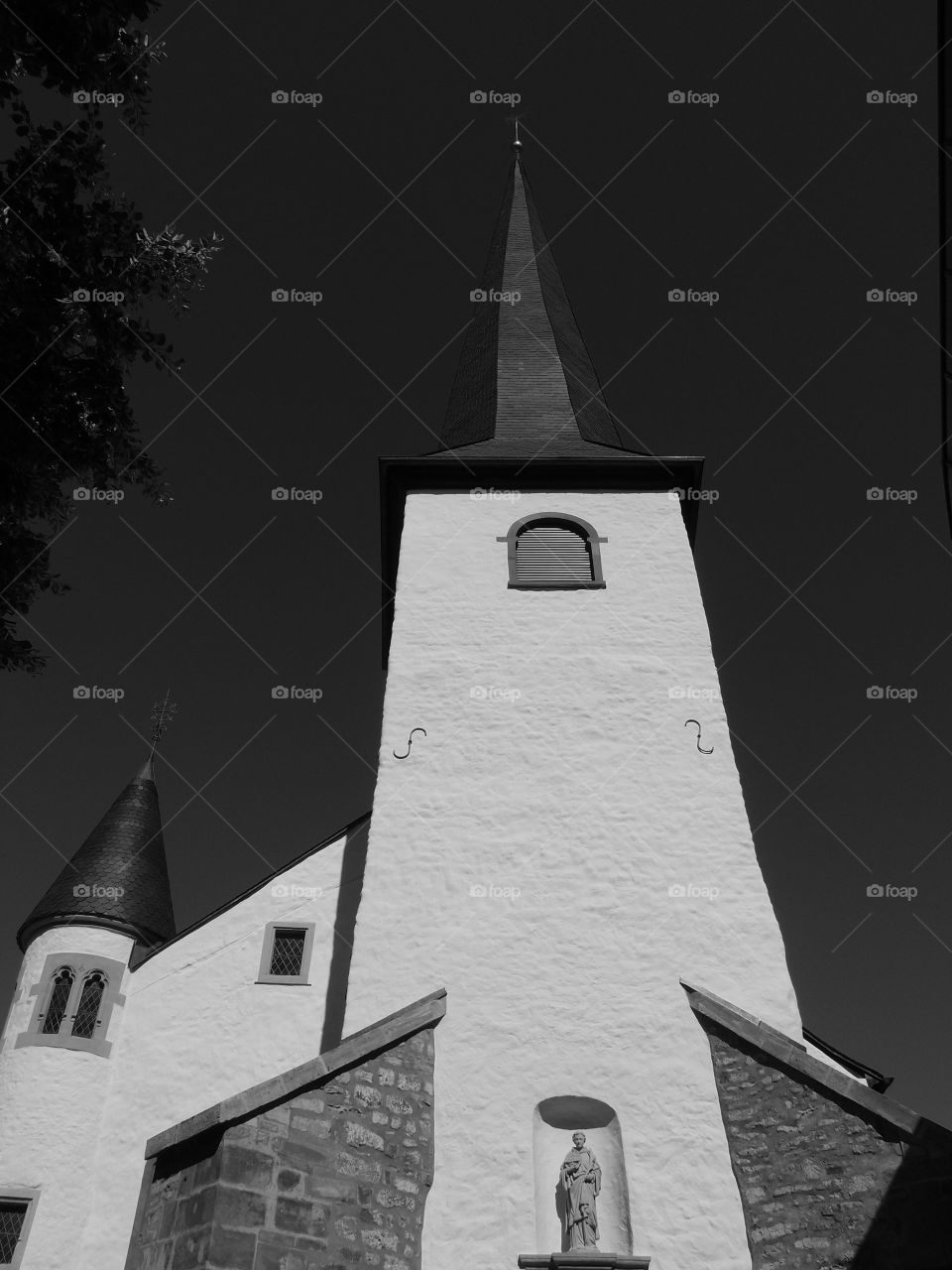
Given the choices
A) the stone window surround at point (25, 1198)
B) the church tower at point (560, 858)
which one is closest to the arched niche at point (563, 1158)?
the church tower at point (560, 858)

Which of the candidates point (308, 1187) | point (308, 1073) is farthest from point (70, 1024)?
point (308, 1187)

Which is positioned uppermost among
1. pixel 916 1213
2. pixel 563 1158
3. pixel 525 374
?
pixel 525 374

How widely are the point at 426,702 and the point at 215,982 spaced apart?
3.80 meters

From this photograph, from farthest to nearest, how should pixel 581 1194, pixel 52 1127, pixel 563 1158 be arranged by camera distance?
1. pixel 52 1127
2. pixel 563 1158
3. pixel 581 1194

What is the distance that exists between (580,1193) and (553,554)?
702 cm

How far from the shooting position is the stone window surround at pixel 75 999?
33.2ft

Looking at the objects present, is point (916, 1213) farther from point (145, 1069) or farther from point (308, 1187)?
point (145, 1069)

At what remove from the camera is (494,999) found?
777cm

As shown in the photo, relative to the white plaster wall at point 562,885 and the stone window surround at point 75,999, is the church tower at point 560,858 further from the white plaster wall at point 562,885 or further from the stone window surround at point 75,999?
the stone window surround at point 75,999

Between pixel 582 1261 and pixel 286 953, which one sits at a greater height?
pixel 286 953

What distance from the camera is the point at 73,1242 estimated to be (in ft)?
29.1

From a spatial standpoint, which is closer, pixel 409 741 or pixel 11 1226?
pixel 11 1226

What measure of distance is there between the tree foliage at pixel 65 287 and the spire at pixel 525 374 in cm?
704

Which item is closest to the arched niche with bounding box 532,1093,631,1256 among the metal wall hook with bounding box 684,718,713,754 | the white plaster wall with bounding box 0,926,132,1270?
the metal wall hook with bounding box 684,718,713,754
